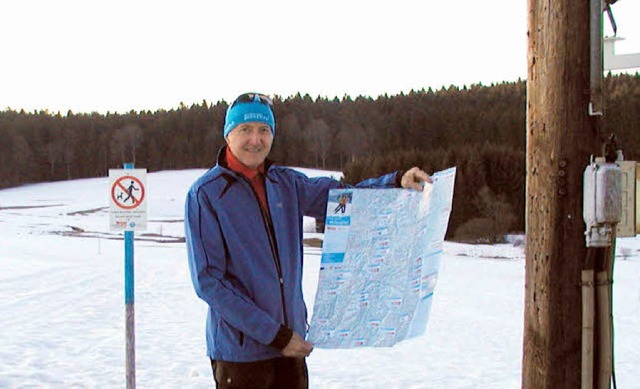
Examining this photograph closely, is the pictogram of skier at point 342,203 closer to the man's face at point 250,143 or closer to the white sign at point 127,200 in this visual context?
the man's face at point 250,143

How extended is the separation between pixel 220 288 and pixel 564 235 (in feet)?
4.58

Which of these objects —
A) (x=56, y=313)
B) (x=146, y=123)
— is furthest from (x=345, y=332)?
(x=146, y=123)

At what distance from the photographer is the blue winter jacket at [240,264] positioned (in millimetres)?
2527

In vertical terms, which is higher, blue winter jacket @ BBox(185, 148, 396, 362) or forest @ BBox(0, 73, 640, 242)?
forest @ BBox(0, 73, 640, 242)

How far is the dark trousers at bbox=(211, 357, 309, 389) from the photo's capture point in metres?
2.64

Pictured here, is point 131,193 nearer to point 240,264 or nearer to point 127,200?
point 127,200

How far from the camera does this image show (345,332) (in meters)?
2.83

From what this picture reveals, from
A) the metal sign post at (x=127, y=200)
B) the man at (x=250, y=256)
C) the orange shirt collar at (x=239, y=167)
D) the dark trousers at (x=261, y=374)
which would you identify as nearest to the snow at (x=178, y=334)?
the metal sign post at (x=127, y=200)

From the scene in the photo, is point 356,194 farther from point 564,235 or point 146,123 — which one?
point 146,123

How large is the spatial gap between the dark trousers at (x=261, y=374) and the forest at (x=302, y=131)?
177 feet

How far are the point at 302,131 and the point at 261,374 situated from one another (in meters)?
93.4

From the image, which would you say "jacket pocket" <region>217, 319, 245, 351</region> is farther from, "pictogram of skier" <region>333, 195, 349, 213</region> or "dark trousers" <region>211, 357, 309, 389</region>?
"pictogram of skier" <region>333, 195, 349, 213</region>

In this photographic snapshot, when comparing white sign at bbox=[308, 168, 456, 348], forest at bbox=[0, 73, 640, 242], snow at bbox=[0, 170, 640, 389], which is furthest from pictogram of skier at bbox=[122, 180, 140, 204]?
forest at bbox=[0, 73, 640, 242]

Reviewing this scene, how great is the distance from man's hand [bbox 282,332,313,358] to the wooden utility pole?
97 cm
